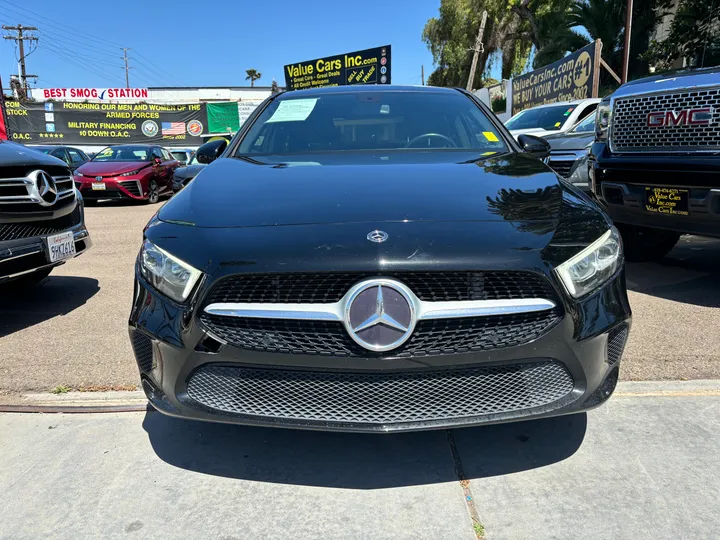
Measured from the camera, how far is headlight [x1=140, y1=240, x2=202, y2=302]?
186 centimetres

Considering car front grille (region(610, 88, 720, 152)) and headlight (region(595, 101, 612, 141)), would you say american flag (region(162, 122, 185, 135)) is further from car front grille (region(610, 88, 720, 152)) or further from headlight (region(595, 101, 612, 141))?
car front grille (region(610, 88, 720, 152))

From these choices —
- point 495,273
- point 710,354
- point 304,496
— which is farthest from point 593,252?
point 710,354

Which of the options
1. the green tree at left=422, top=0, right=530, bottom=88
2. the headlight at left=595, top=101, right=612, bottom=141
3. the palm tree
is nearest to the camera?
the headlight at left=595, top=101, right=612, bottom=141

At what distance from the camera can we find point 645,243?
5.38 m

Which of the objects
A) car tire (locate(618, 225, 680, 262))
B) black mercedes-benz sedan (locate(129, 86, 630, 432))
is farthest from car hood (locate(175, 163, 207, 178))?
car tire (locate(618, 225, 680, 262))

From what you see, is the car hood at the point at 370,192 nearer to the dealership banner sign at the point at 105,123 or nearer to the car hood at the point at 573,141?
the car hood at the point at 573,141

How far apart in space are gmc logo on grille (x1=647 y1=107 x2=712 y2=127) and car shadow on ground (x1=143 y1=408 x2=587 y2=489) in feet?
8.63

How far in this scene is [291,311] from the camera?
70.3 inches

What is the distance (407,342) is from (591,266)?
0.70 m

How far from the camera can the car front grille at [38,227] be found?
140 inches

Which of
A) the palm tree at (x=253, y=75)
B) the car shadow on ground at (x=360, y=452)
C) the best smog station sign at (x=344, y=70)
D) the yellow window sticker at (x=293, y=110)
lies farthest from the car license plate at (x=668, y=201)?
the palm tree at (x=253, y=75)

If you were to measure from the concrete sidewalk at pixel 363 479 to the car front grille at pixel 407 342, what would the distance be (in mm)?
603

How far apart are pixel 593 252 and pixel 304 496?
135 centimetres

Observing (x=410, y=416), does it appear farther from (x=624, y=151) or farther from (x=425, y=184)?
(x=624, y=151)
